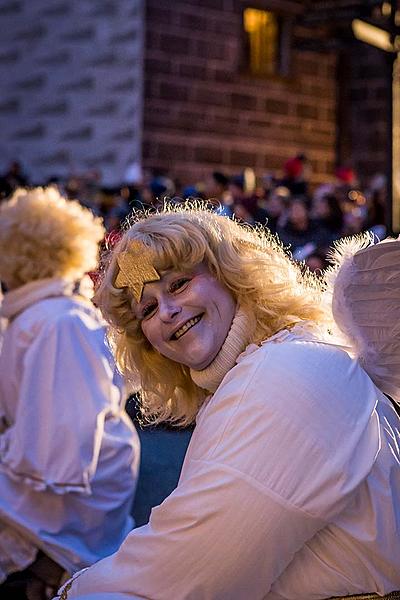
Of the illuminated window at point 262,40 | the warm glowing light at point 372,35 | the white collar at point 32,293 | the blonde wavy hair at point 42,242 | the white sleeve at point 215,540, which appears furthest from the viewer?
the illuminated window at point 262,40

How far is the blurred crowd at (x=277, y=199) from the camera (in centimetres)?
879

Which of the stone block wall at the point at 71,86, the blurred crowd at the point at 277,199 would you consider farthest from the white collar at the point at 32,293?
the stone block wall at the point at 71,86

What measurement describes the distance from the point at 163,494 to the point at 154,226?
2857mm

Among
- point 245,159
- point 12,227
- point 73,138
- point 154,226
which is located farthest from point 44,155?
point 154,226

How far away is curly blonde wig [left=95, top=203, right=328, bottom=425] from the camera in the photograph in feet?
7.82

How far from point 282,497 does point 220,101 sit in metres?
11.7

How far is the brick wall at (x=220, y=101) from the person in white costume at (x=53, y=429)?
26.2 feet

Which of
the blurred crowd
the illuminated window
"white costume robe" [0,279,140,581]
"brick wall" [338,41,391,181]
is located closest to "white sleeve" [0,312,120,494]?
"white costume robe" [0,279,140,581]

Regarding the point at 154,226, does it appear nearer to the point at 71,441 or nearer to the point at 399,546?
the point at 399,546

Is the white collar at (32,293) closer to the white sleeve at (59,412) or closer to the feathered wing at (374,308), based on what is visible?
the white sleeve at (59,412)

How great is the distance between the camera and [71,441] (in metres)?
4.21

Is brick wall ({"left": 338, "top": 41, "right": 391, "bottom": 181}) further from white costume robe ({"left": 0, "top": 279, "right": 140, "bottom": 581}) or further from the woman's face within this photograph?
the woman's face

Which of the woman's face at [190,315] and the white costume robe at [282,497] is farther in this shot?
the woman's face at [190,315]

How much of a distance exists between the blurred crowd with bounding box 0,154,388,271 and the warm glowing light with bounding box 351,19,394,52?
83.6 inches
